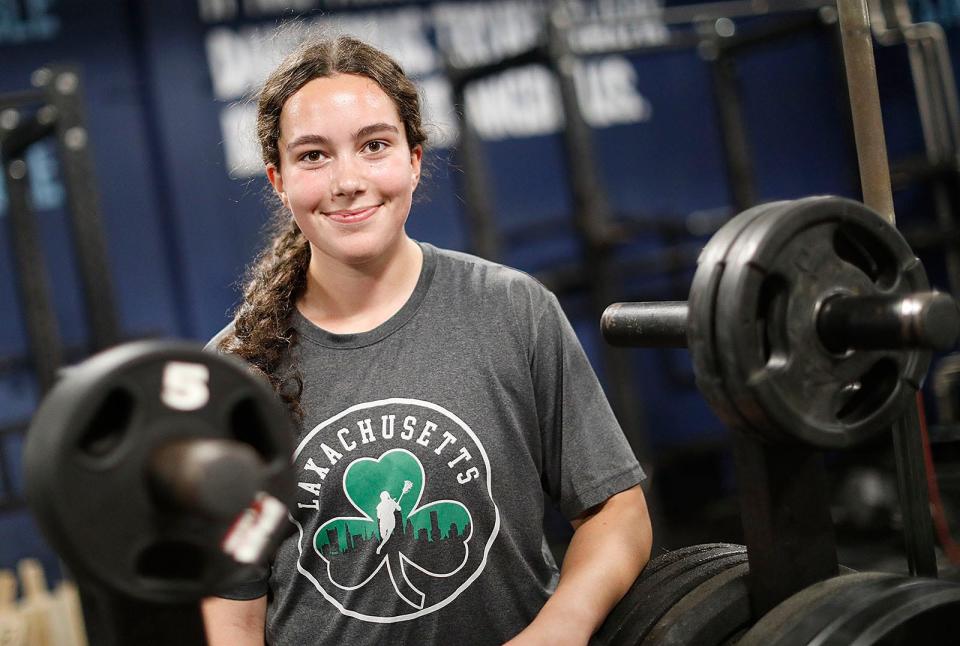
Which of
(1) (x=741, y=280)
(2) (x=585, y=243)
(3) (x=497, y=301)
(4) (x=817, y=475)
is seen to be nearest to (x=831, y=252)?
(1) (x=741, y=280)

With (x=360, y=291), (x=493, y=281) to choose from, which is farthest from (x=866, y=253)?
(x=360, y=291)

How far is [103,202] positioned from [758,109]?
3748 mm

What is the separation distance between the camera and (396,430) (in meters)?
1.46

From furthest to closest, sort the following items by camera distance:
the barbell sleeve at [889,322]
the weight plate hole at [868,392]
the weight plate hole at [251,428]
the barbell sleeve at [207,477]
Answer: the weight plate hole at [868,392], the barbell sleeve at [889,322], the weight plate hole at [251,428], the barbell sleeve at [207,477]

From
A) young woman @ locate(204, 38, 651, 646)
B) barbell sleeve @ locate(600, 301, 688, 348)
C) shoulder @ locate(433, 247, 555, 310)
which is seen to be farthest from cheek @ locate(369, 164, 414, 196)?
barbell sleeve @ locate(600, 301, 688, 348)

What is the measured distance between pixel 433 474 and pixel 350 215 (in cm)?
38

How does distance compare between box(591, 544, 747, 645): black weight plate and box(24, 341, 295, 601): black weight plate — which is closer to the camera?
box(24, 341, 295, 601): black weight plate

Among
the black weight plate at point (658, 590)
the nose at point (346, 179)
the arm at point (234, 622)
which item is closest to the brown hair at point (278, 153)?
the nose at point (346, 179)

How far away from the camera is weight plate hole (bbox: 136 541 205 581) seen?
0.84 m

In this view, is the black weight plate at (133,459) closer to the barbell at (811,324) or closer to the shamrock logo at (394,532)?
the barbell at (811,324)

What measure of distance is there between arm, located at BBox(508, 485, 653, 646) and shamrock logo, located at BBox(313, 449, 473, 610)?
16 centimetres

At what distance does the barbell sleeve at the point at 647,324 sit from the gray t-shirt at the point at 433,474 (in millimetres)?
238

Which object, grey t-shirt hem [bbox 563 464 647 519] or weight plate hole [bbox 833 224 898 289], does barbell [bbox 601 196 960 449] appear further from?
grey t-shirt hem [bbox 563 464 647 519]

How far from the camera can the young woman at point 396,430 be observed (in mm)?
1452
